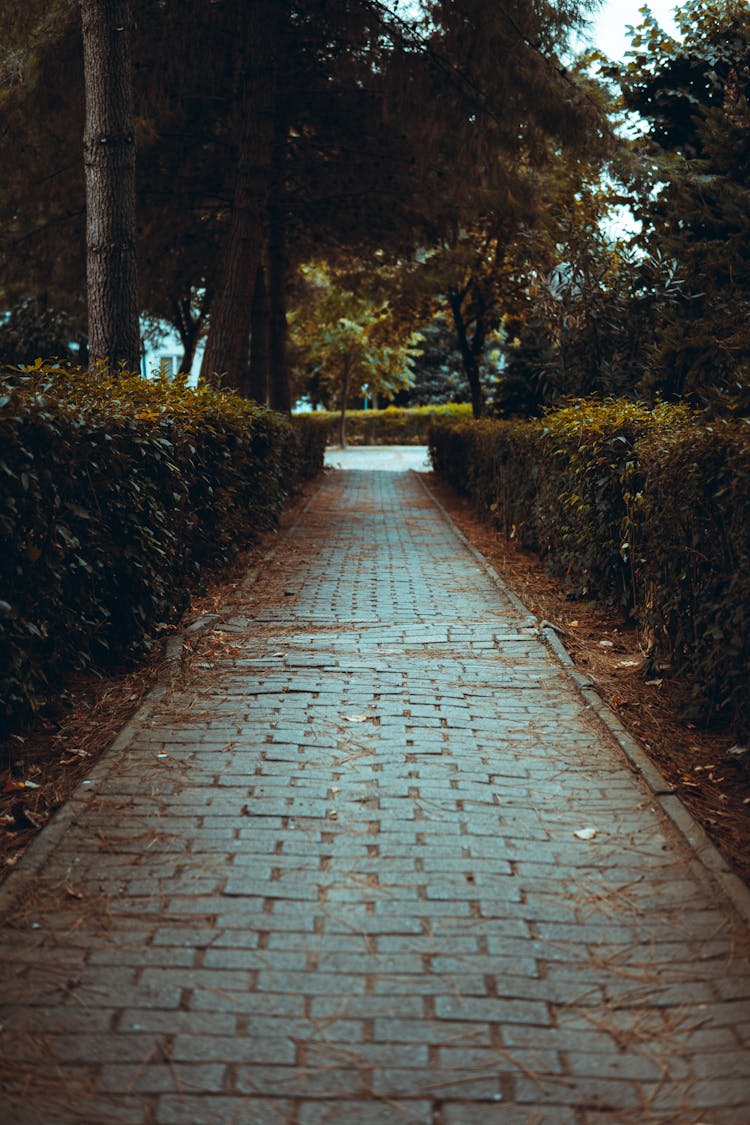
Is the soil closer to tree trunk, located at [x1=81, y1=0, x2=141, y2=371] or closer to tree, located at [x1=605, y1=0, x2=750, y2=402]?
tree, located at [x1=605, y1=0, x2=750, y2=402]

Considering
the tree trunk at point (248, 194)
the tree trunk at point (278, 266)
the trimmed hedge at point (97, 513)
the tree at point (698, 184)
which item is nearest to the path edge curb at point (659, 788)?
the tree at point (698, 184)

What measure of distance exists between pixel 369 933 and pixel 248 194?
45.1 feet

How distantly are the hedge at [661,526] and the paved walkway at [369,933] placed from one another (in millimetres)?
718

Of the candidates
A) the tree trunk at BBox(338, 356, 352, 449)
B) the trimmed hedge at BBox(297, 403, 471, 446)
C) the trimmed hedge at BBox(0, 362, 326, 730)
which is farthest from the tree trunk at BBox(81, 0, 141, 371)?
the trimmed hedge at BBox(297, 403, 471, 446)

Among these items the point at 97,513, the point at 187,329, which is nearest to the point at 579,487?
the point at 97,513

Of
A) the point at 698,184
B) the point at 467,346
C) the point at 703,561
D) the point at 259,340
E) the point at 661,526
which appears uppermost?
the point at 698,184

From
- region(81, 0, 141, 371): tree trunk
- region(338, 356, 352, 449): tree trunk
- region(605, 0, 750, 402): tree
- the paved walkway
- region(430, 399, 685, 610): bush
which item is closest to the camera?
the paved walkway

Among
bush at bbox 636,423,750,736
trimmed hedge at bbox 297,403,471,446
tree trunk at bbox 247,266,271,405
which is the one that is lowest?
trimmed hedge at bbox 297,403,471,446

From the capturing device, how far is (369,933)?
11.3 feet

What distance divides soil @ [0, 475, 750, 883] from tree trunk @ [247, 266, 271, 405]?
11701mm

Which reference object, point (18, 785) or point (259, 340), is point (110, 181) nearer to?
point (18, 785)

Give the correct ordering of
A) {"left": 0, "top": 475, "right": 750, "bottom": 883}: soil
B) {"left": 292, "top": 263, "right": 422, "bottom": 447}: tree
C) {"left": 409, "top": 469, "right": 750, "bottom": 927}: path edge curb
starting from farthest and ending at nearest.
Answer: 1. {"left": 292, "top": 263, "right": 422, "bottom": 447}: tree
2. {"left": 0, "top": 475, "right": 750, "bottom": 883}: soil
3. {"left": 409, "top": 469, "right": 750, "bottom": 927}: path edge curb

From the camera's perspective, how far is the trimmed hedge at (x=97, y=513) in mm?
5000

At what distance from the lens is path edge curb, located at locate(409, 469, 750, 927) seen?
3812mm
